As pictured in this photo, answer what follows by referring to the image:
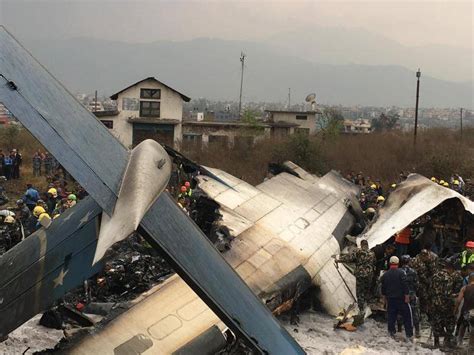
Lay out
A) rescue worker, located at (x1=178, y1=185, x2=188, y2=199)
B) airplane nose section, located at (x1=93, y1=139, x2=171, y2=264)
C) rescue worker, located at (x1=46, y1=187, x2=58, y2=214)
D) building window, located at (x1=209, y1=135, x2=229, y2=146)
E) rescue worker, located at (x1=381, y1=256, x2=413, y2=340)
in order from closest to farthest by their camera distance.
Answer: airplane nose section, located at (x1=93, y1=139, x2=171, y2=264) → rescue worker, located at (x1=381, y1=256, x2=413, y2=340) → rescue worker, located at (x1=46, y1=187, x2=58, y2=214) → rescue worker, located at (x1=178, y1=185, x2=188, y2=199) → building window, located at (x1=209, y1=135, x2=229, y2=146)

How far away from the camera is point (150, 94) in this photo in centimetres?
4134

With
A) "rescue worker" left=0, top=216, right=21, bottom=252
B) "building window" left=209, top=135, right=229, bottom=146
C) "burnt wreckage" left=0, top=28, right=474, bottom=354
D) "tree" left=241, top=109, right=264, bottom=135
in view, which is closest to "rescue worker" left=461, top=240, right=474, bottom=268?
"burnt wreckage" left=0, top=28, right=474, bottom=354

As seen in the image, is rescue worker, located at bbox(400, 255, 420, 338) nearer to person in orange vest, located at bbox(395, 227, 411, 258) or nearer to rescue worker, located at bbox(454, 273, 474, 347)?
rescue worker, located at bbox(454, 273, 474, 347)

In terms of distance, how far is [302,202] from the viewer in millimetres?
15289

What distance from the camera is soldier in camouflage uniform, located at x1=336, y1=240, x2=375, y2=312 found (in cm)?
1056

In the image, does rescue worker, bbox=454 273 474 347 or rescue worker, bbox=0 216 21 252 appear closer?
rescue worker, bbox=454 273 474 347

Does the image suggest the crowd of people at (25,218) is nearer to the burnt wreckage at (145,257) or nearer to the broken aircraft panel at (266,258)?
the burnt wreckage at (145,257)

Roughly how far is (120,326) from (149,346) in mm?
475

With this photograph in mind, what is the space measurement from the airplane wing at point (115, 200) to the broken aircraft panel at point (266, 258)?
5.97ft

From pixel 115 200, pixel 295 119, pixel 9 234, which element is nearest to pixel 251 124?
pixel 295 119

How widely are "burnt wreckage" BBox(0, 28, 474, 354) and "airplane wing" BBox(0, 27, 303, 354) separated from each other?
0.01 meters

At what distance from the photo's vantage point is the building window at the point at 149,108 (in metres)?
41.2

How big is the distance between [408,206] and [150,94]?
30526 mm

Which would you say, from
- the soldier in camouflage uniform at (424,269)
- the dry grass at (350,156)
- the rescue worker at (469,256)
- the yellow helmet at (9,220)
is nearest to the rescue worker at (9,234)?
the yellow helmet at (9,220)
